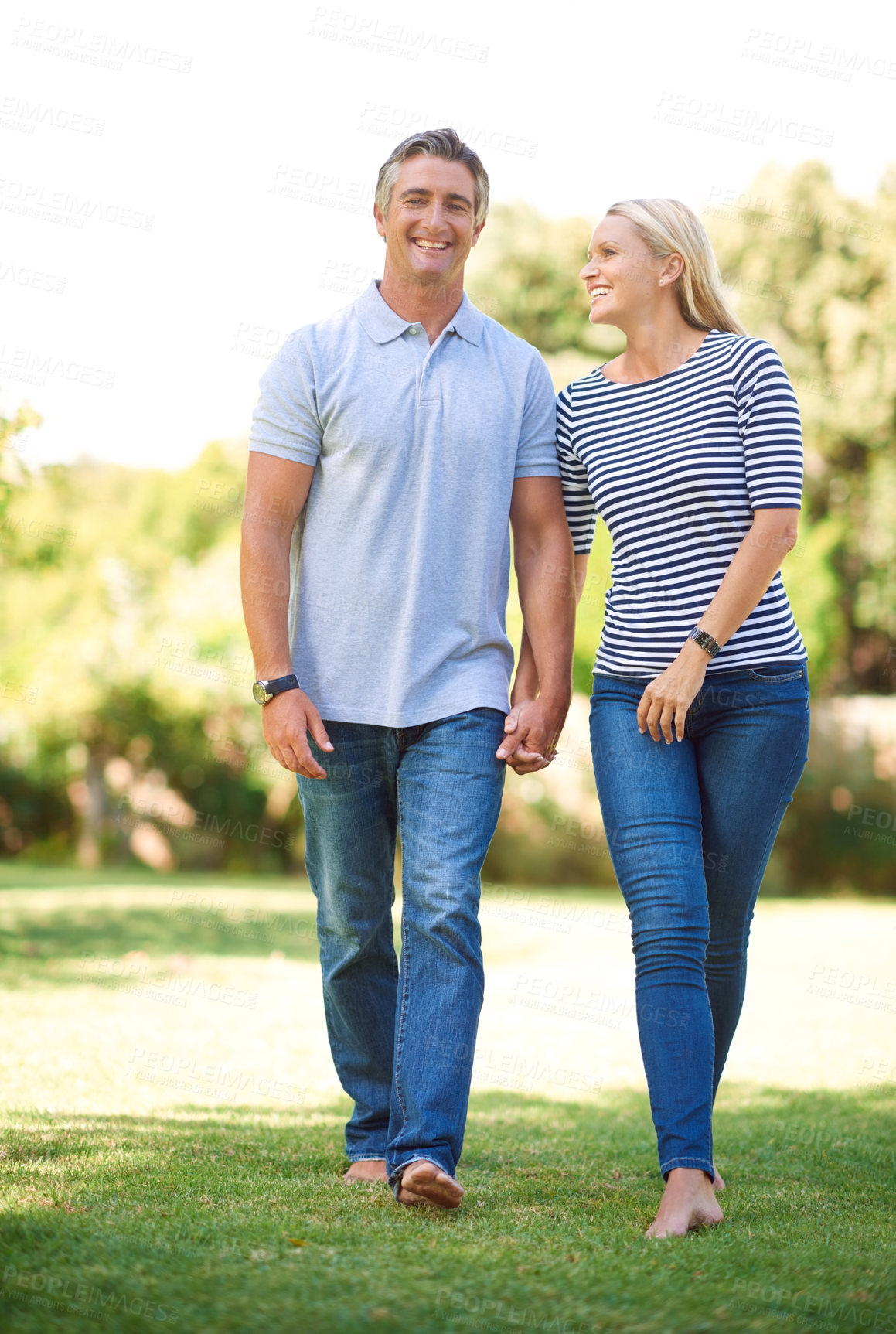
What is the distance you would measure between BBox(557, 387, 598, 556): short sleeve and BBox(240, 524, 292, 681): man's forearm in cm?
73

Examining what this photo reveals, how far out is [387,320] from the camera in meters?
3.11

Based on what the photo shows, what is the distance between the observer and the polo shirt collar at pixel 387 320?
3.09 metres

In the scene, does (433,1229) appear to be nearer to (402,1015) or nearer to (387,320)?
(402,1015)

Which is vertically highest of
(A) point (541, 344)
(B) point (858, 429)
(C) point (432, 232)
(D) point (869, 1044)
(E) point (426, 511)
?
(A) point (541, 344)

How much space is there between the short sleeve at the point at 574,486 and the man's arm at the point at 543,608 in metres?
0.04

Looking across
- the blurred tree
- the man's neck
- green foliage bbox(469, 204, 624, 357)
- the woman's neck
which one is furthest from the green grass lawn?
green foliage bbox(469, 204, 624, 357)

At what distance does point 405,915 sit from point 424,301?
56.8 inches

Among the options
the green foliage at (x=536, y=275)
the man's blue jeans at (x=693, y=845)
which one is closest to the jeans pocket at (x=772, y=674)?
the man's blue jeans at (x=693, y=845)

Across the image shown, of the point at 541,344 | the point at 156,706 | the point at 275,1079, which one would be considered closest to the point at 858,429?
the point at 541,344

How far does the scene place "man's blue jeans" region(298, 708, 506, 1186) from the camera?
2.75 meters

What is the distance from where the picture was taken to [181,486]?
1073 inches

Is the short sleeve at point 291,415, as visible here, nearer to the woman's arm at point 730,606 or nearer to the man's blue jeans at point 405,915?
the man's blue jeans at point 405,915

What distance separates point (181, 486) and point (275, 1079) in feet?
77.6

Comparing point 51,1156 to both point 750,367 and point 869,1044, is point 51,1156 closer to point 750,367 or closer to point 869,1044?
point 750,367
